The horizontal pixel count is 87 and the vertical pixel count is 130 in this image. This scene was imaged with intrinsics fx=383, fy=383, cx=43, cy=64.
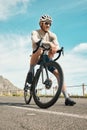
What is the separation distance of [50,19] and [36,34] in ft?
1.41

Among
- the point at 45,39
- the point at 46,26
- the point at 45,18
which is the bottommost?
the point at 45,39

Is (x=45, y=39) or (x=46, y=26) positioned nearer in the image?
(x=46, y=26)

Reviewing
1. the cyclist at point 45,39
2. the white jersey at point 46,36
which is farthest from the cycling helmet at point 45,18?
the white jersey at point 46,36

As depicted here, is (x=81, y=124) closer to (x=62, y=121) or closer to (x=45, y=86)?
(x=62, y=121)

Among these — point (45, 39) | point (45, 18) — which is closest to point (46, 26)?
point (45, 18)

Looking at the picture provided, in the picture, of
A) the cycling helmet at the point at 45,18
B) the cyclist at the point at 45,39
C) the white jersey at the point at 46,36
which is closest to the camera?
the cyclist at the point at 45,39

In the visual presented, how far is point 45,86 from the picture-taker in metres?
7.55

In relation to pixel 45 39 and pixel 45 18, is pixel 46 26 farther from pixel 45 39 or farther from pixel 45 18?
pixel 45 39

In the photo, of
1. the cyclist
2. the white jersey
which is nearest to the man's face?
the cyclist

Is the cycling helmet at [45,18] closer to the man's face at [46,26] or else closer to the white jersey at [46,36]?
the man's face at [46,26]

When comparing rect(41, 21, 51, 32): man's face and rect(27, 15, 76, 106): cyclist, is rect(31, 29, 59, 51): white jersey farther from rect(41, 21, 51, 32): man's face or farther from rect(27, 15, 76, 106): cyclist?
rect(41, 21, 51, 32): man's face

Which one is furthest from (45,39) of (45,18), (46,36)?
(45,18)

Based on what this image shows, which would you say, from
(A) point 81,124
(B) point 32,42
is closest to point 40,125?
(A) point 81,124

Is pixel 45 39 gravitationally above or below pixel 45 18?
below
